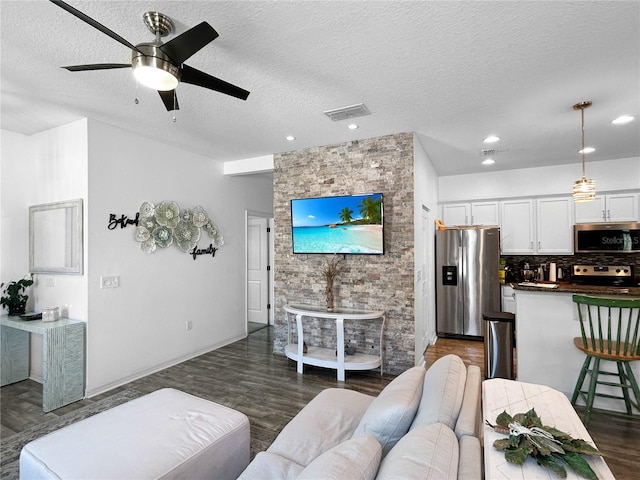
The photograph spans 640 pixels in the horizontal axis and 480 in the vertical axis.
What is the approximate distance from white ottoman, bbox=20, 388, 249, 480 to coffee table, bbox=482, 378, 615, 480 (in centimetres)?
138

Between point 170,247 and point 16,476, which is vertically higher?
point 170,247

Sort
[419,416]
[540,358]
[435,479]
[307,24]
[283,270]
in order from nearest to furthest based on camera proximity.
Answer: [435,479], [419,416], [307,24], [540,358], [283,270]

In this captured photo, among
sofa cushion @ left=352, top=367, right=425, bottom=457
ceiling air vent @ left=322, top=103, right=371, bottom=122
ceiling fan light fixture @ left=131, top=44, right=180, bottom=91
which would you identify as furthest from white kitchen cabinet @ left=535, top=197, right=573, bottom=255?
ceiling fan light fixture @ left=131, top=44, right=180, bottom=91

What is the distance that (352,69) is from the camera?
234 cm

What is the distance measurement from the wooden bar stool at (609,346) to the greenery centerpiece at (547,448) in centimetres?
210

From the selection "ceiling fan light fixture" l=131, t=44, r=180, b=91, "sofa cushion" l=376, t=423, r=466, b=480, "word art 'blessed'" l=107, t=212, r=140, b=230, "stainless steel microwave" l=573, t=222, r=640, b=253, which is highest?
"ceiling fan light fixture" l=131, t=44, r=180, b=91

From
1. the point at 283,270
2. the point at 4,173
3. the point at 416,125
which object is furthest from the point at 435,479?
the point at 4,173

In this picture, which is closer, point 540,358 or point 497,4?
point 497,4

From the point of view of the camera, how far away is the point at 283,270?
→ 4414mm

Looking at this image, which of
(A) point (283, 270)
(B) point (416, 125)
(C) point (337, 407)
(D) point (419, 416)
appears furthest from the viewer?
(A) point (283, 270)

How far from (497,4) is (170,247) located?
4.01 meters

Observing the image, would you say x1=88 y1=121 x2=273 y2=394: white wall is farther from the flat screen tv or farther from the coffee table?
the coffee table

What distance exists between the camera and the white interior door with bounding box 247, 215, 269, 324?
20.2 ft

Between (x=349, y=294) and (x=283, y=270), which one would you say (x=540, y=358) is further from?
(x=283, y=270)
